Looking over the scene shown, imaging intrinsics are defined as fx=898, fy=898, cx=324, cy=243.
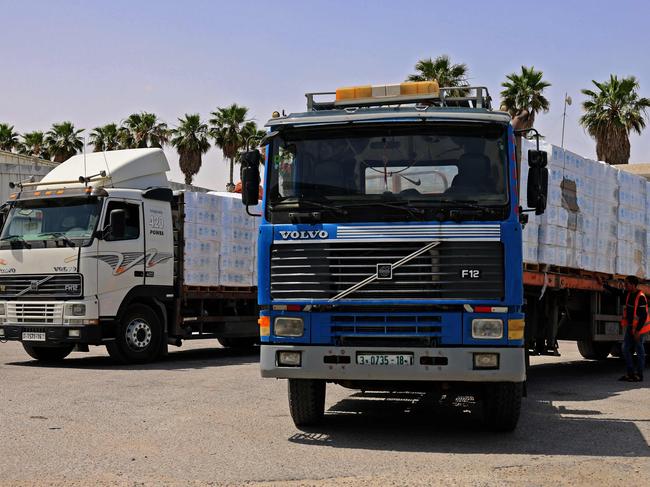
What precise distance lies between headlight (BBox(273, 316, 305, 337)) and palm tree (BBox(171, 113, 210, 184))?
137 ft

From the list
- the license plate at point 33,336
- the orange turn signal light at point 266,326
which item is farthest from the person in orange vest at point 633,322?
the license plate at point 33,336

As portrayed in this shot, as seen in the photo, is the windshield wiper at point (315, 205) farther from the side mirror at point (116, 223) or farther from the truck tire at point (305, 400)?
the side mirror at point (116, 223)

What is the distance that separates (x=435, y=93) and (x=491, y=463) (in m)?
4.07

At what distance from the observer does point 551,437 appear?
28.0 feet

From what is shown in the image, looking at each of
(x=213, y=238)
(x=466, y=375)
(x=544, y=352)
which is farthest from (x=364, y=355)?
(x=213, y=238)

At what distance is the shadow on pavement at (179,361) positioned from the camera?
1507 centimetres

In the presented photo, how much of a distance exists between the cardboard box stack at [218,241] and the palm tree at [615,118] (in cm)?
3042

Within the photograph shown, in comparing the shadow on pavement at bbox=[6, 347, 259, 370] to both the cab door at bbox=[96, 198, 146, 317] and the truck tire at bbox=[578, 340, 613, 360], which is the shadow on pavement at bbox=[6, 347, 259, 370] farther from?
the truck tire at bbox=[578, 340, 613, 360]

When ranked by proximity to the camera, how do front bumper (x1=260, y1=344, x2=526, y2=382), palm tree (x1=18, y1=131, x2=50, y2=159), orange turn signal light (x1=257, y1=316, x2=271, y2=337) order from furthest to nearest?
palm tree (x1=18, y1=131, x2=50, y2=159), orange turn signal light (x1=257, y1=316, x2=271, y2=337), front bumper (x1=260, y1=344, x2=526, y2=382)

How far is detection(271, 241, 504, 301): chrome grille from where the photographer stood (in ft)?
25.7

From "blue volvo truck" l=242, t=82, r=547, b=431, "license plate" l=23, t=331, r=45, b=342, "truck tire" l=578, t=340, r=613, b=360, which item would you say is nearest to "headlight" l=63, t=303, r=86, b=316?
"license plate" l=23, t=331, r=45, b=342

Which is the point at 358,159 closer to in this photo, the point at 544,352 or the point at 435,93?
the point at 435,93

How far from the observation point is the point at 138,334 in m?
15.4

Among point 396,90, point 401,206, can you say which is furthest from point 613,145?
point 401,206
